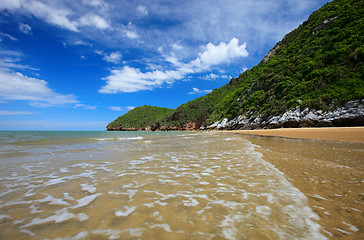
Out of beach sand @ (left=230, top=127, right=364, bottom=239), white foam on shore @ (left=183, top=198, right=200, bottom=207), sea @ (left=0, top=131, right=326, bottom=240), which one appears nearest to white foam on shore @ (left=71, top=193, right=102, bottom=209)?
sea @ (left=0, top=131, right=326, bottom=240)

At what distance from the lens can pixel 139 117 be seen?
144 meters

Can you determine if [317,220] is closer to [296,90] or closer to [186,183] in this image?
[186,183]

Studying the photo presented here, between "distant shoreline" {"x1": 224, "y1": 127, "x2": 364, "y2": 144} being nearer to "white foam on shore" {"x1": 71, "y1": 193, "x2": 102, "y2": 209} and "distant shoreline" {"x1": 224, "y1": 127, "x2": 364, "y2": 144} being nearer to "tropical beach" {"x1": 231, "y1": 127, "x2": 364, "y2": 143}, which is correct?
"tropical beach" {"x1": 231, "y1": 127, "x2": 364, "y2": 143}

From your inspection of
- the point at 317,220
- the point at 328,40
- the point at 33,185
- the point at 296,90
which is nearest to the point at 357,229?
the point at 317,220

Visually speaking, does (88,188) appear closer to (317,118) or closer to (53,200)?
(53,200)

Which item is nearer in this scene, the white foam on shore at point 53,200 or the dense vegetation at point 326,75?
the white foam on shore at point 53,200

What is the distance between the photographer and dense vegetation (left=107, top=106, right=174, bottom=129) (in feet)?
442

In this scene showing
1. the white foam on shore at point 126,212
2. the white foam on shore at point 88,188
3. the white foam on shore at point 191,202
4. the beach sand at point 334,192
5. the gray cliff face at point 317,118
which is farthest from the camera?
the gray cliff face at point 317,118

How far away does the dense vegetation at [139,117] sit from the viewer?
135 metres

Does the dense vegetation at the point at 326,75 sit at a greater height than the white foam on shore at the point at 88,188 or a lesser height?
greater

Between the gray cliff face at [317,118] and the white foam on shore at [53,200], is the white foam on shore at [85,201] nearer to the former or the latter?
the white foam on shore at [53,200]

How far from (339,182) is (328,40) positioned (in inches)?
1688

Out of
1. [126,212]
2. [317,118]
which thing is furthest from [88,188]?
[317,118]

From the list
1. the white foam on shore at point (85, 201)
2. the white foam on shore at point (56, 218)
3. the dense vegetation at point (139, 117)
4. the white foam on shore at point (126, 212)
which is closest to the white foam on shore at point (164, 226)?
the white foam on shore at point (126, 212)
